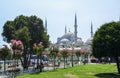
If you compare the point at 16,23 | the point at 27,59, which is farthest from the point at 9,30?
the point at 27,59

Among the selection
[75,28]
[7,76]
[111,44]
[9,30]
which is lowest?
[7,76]

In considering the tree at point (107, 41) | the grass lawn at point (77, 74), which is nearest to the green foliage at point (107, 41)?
the tree at point (107, 41)

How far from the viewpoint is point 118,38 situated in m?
47.5

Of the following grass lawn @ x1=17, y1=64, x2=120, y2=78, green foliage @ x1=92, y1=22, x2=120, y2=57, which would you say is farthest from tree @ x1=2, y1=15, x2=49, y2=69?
green foliage @ x1=92, y1=22, x2=120, y2=57

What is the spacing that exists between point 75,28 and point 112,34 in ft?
453

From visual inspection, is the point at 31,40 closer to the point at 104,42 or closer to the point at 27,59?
Result: the point at 27,59

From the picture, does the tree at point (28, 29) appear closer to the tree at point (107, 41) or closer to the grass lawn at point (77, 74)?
the grass lawn at point (77, 74)

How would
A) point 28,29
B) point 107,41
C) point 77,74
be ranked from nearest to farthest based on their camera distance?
1. point 77,74
2. point 107,41
3. point 28,29

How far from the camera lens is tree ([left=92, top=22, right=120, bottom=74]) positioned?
155 feet

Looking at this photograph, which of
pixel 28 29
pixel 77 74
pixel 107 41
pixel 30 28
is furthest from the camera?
pixel 30 28

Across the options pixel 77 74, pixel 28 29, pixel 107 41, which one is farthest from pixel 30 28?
pixel 77 74

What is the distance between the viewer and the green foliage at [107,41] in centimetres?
4738

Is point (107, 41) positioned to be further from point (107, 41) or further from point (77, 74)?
point (77, 74)

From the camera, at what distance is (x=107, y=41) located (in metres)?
47.7
